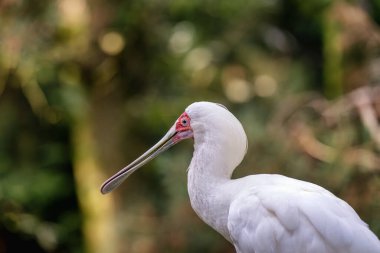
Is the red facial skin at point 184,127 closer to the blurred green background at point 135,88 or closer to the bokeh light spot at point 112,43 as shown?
the blurred green background at point 135,88

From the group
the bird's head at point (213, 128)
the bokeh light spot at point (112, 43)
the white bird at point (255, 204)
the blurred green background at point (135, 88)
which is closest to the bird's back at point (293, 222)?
the white bird at point (255, 204)

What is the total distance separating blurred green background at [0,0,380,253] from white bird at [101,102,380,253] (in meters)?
2.88

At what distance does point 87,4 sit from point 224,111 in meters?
4.73

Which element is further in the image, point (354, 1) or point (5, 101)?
point (5, 101)

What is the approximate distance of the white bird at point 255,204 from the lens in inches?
147

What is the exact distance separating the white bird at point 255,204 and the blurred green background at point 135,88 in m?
2.88

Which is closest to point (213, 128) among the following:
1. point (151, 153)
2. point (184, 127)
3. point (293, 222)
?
point (184, 127)

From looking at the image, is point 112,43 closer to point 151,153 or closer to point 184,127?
point 151,153

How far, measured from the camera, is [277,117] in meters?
6.97

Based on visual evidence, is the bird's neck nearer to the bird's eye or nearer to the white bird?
the white bird

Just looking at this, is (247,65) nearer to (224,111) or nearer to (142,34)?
(142,34)

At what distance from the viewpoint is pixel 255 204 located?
12.6ft

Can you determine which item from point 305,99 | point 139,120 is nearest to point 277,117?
point 305,99

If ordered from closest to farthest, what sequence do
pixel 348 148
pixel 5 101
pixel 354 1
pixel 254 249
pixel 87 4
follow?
pixel 254 249
pixel 348 148
pixel 354 1
pixel 87 4
pixel 5 101
